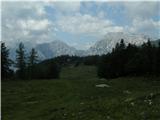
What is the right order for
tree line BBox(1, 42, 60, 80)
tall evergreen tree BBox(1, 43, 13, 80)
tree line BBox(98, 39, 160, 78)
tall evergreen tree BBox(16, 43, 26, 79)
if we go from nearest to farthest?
tree line BBox(98, 39, 160, 78)
tall evergreen tree BBox(1, 43, 13, 80)
tree line BBox(1, 42, 60, 80)
tall evergreen tree BBox(16, 43, 26, 79)

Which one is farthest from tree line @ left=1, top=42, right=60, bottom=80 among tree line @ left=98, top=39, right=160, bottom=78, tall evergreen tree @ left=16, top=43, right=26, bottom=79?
tree line @ left=98, top=39, right=160, bottom=78

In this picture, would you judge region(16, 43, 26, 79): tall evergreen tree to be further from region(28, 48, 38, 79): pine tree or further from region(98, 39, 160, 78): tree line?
region(98, 39, 160, 78): tree line

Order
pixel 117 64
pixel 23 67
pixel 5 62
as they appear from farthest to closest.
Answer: pixel 23 67 → pixel 117 64 → pixel 5 62

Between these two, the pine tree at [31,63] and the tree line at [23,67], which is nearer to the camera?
the tree line at [23,67]

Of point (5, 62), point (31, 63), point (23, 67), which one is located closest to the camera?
point (5, 62)

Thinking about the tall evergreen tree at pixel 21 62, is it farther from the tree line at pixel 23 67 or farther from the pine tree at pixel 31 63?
the pine tree at pixel 31 63

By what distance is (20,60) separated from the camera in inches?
4899

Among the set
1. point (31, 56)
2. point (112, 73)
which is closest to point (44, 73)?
point (31, 56)

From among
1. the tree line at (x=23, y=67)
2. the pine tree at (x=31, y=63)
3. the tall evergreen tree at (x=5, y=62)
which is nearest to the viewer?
the tall evergreen tree at (x=5, y=62)

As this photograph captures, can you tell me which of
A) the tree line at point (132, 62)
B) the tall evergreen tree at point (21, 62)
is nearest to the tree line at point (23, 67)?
the tall evergreen tree at point (21, 62)

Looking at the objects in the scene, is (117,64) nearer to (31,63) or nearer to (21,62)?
(21,62)

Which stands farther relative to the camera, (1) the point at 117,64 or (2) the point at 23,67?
(2) the point at 23,67

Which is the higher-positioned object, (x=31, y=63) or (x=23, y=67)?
(x=31, y=63)

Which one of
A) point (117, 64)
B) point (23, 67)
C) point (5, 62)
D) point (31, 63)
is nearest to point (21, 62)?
point (23, 67)
